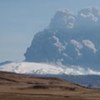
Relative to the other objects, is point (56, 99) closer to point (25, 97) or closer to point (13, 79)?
point (25, 97)

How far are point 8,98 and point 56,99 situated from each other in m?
4.91

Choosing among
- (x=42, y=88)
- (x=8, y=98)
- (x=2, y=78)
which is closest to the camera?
(x=8, y=98)

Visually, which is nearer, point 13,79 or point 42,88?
point 42,88

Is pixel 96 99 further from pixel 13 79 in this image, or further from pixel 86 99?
pixel 13 79

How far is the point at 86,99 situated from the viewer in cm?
4922

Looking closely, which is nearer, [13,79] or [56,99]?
[56,99]

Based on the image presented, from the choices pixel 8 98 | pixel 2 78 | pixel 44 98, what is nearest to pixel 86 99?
pixel 44 98

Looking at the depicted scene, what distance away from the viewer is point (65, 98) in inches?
1980

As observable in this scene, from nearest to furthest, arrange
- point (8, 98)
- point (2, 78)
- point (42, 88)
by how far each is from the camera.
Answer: point (8, 98) → point (42, 88) → point (2, 78)

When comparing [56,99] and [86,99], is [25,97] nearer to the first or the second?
[56,99]

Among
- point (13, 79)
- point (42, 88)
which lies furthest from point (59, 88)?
point (13, 79)

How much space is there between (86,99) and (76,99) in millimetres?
1009

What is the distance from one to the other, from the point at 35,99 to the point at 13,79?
4153 cm

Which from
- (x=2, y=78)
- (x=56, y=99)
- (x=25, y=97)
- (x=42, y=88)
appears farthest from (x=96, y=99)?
(x=2, y=78)
